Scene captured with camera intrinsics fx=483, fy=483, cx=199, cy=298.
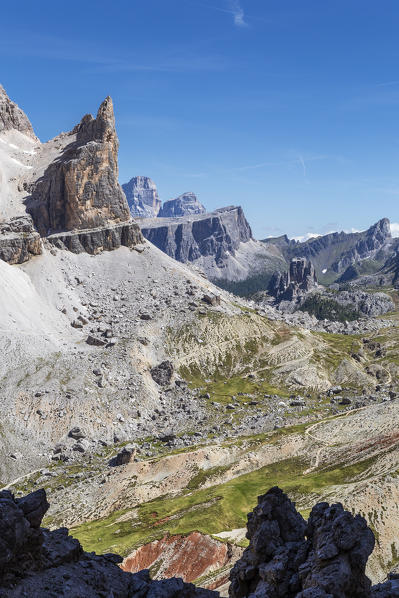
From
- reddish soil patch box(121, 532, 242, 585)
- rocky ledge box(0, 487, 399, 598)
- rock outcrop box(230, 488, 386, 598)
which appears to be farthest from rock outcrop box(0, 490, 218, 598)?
reddish soil patch box(121, 532, 242, 585)

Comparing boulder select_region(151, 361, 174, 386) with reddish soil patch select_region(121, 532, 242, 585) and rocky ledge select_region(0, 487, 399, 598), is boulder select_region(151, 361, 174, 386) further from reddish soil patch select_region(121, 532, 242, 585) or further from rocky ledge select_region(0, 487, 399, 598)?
rocky ledge select_region(0, 487, 399, 598)

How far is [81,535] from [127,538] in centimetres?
1118

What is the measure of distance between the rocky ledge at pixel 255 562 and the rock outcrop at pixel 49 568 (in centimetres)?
7

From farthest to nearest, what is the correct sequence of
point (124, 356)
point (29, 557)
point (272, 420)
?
point (124, 356) → point (272, 420) → point (29, 557)

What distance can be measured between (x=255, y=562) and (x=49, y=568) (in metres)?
16.7

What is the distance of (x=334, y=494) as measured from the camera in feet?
276

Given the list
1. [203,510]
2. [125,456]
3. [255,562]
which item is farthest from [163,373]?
[255,562]

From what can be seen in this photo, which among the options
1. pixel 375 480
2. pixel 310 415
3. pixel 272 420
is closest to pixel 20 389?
pixel 272 420

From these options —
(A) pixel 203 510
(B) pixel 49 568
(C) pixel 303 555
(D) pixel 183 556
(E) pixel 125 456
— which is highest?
(B) pixel 49 568

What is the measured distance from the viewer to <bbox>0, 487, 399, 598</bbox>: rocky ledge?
107 feet

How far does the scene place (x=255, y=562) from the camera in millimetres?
39938

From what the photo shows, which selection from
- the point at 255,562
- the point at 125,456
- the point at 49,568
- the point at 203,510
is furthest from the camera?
→ the point at 125,456

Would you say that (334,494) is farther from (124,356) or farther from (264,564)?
(124,356)

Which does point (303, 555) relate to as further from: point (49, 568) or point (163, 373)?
point (163, 373)
